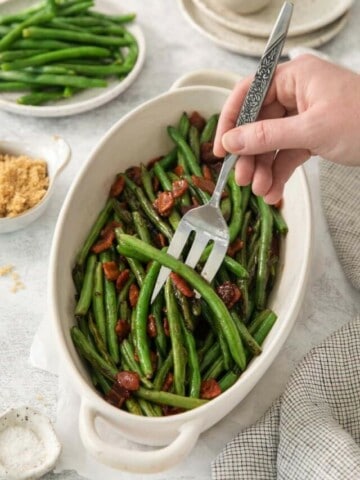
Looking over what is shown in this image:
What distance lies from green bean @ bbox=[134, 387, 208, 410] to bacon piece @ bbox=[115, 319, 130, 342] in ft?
0.54

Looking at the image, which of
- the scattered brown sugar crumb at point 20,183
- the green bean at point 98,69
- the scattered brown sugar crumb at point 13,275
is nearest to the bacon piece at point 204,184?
the scattered brown sugar crumb at point 20,183

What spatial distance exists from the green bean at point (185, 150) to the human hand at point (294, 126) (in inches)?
8.6

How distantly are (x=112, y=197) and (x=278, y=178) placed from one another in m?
0.44

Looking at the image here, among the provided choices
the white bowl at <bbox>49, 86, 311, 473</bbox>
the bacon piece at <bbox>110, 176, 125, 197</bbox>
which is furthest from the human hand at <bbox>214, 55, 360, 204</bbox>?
the bacon piece at <bbox>110, 176, 125, 197</bbox>

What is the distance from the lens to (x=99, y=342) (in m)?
1.61

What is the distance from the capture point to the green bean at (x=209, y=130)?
2000mm

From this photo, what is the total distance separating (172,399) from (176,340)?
136mm

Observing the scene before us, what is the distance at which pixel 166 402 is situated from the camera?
1.51 meters

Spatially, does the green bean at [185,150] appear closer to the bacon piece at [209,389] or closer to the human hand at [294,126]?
the human hand at [294,126]

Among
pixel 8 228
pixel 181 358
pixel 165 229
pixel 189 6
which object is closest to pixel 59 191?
pixel 8 228

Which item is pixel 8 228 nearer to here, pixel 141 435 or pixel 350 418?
pixel 141 435

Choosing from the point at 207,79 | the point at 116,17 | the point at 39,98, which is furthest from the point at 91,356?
the point at 116,17

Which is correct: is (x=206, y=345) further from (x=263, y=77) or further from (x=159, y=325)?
(x=263, y=77)

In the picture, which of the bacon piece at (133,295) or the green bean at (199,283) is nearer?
the green bean at (199,283)
